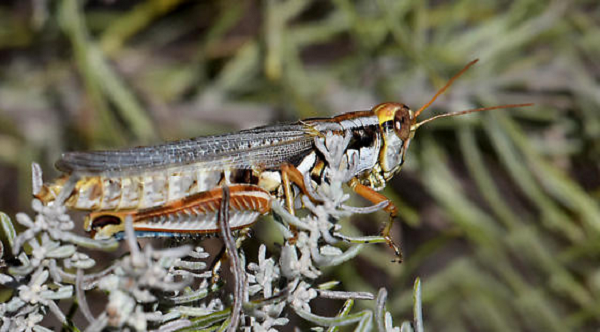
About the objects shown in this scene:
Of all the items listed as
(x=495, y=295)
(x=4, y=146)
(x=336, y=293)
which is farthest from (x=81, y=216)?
(x=495, y=295)

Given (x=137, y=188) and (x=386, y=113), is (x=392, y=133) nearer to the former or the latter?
(x=386, y=113)

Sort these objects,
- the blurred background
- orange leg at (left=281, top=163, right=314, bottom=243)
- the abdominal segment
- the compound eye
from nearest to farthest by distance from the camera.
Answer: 1. the abdominal segment
2. orange leg at (left=281, top=163, right=314, bottom=243)
3. the compound eye
4. the blurred background

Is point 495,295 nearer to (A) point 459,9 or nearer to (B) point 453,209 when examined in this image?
(B) point 453,209

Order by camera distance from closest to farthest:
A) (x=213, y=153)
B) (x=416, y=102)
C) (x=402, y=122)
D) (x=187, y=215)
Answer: (x=187, y=215), (x=213, y=153), (x=402, y=122), (x=416, y=102)

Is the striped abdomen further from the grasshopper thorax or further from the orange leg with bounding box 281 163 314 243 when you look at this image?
the grasshopper thorax

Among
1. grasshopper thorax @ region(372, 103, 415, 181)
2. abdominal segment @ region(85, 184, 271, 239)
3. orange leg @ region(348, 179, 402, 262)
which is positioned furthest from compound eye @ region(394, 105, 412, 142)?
abdominal segment @ region(85, 184, 271, 239)

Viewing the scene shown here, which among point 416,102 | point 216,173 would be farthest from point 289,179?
point 416,102

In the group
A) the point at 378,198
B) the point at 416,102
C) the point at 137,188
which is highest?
the point at 416,102
